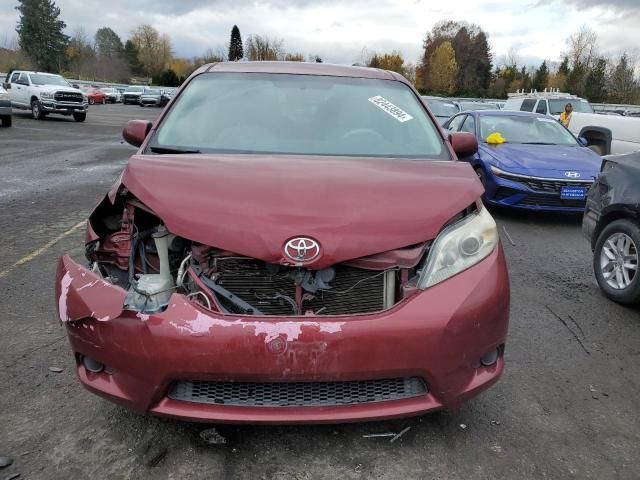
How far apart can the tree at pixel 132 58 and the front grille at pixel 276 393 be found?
10044cm

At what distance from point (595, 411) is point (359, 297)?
5.06ft

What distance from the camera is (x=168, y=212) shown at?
2396 millimetres

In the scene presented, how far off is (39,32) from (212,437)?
3455 inches

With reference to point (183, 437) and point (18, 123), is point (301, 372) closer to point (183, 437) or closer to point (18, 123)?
point (183, 437)

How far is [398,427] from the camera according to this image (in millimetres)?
2650

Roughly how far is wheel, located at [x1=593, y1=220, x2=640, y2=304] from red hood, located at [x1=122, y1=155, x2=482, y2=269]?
2.38 m

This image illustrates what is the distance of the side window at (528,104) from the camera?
60.1 ft

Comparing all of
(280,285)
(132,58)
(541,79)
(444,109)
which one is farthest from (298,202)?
(132,58)

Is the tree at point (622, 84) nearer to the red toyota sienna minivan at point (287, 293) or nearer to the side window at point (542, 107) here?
the side window at point (542, 107)

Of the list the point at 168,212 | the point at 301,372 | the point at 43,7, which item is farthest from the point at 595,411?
the point at 43,7

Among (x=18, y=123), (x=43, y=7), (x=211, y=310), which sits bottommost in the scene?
(x=18, y=123)

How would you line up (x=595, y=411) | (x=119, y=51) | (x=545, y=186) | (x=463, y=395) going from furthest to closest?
(x=119, y=51), (x=545, y=186), (x=595, y=411), (x=463, y=395)

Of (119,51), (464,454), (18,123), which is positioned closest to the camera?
(464,454)

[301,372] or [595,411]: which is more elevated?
[301,372]
